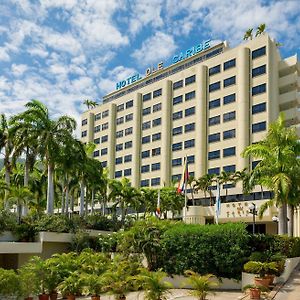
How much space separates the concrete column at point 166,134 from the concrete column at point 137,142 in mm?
6783

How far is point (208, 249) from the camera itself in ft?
95.4

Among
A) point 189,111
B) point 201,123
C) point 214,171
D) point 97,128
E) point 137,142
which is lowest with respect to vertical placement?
point 214,171

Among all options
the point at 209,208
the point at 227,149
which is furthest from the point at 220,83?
the point at 209,208

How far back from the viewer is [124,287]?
23.7 m

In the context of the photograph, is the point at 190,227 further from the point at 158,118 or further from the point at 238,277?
the point at 158,118

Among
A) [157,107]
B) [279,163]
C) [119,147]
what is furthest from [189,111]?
[279,163]

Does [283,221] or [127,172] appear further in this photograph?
[127,172]

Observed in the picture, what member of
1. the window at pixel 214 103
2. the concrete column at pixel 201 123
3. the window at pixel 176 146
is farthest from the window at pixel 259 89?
the window at pixel 176 146

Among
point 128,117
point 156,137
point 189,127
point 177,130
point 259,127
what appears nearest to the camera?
point 259,127

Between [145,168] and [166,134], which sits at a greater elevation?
[166,134]

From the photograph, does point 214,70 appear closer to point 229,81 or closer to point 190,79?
point 229,81

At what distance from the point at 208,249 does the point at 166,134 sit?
51353mm

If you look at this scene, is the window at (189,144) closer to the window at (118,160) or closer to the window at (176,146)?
the window at (176,146)

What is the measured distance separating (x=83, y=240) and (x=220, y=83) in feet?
133
